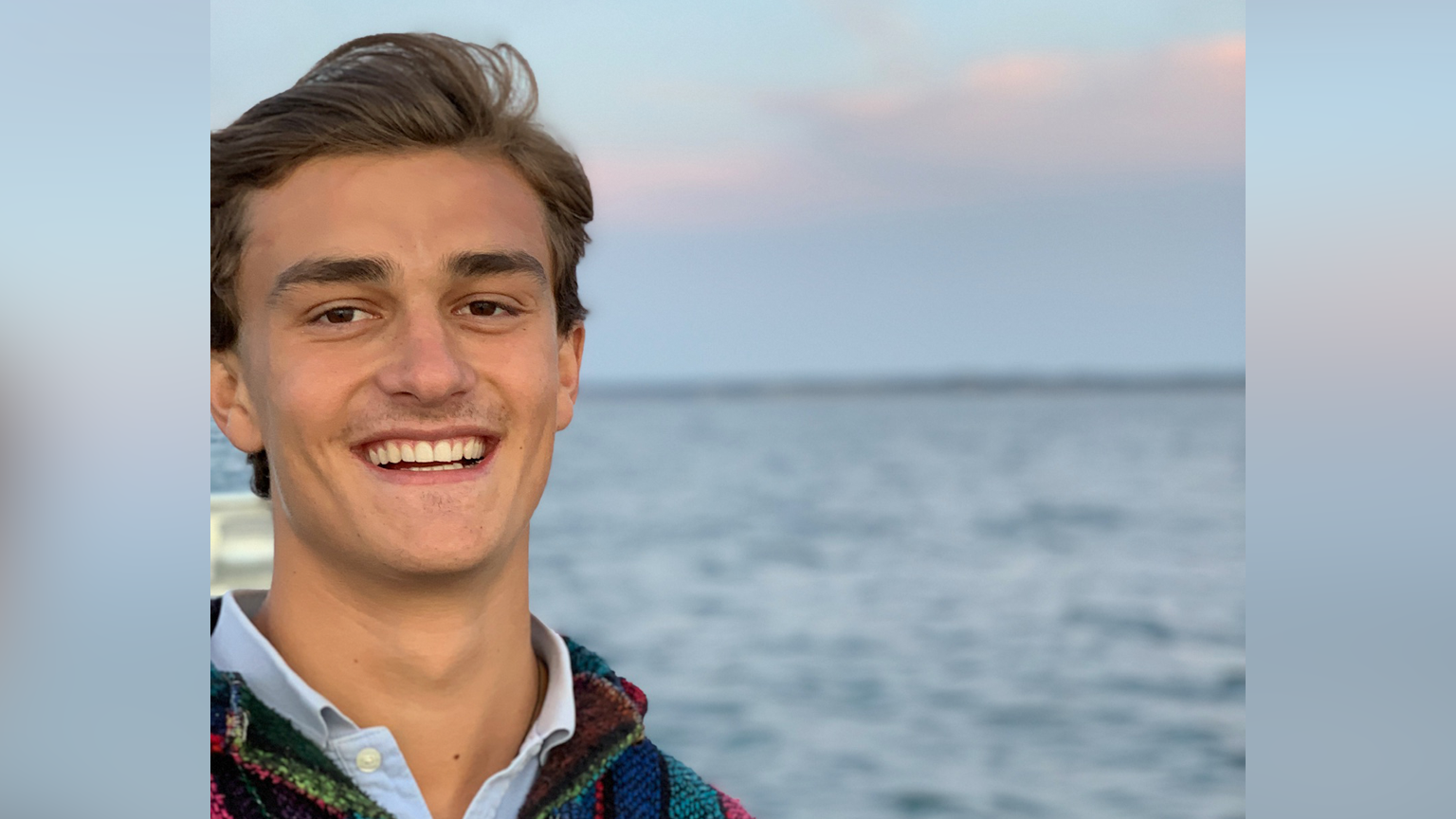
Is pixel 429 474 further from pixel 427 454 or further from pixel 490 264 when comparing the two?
pixel 490 264

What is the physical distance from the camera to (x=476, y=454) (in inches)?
63.5

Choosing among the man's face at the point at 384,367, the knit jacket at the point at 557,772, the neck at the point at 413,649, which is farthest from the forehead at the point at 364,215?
the knit jacket at the point at 557,772

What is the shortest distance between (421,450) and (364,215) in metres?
0.27

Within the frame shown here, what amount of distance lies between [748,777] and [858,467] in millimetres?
15146

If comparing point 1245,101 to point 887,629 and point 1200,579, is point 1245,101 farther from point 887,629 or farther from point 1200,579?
point 1200,579

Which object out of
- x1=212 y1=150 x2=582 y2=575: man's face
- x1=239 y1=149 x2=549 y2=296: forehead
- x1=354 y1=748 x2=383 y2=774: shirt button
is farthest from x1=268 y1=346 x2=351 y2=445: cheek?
x1=354 y1=748 x2=383 y2=774: shirt button

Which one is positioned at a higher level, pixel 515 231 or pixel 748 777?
pixel 515 231

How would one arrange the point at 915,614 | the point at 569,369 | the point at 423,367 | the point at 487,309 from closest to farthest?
the point at 423,367 < the point at 487,309 < the point at 569,369 < the point at 915,614

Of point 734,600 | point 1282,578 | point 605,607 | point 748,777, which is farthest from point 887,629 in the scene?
point 1282,578

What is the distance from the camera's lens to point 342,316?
1573 mm

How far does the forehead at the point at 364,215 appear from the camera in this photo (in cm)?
157

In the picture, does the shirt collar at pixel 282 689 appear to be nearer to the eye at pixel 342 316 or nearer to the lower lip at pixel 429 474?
the lower lip at pixel 429 474

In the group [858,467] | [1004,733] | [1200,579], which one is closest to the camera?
[1004,733]

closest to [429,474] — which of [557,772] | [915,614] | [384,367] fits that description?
[384,367]
